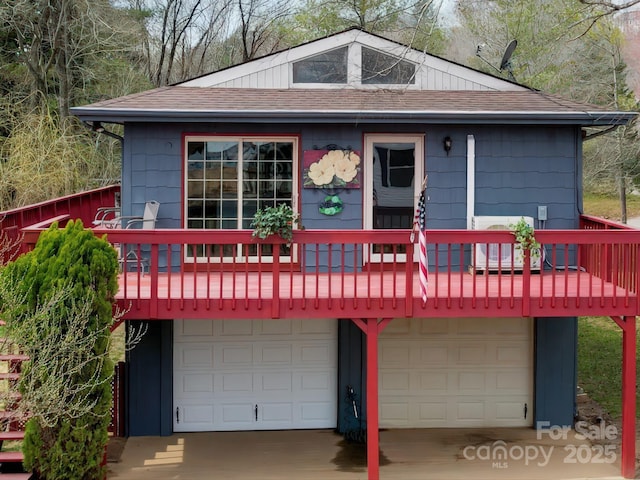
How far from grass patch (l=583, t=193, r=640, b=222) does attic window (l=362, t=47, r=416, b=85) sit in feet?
71.2

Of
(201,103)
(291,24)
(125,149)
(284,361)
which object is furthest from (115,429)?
(291,24)

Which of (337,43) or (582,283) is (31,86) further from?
(582,283)

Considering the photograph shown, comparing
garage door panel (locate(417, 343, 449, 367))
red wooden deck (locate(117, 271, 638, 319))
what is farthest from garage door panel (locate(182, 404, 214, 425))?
garage door panel (locate(417, 343, 449, 367))

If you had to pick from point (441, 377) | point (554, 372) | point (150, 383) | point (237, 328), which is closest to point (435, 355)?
point (441, 377)

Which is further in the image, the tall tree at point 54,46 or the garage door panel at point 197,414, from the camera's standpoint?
the tall tree at point 54,46

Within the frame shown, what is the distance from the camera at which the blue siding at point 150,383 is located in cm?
1042

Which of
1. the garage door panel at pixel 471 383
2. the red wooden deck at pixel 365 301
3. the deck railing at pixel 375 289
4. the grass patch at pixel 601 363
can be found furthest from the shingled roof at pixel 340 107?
the grass patch at pixel 601 363

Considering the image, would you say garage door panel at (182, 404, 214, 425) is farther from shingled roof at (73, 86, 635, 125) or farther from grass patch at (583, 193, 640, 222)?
grass patch at (583, 193, 640, 222)

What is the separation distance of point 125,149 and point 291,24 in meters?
19.5

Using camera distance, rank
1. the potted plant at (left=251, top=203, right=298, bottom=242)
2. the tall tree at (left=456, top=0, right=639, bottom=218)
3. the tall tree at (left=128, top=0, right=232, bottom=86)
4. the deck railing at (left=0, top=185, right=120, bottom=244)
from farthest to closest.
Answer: the tall tree at (left=128, top=0, right=232, bottom=86), the tall tree at (left=456, top=0, right=639, bottom=218), the deck railing at (left=0, top=185, right=120, bottom=244), the potted plant at (left=251, top=203, right=298, bottom=242)

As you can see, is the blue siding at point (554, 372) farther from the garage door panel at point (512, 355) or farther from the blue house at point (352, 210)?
the garage door panel at point (512, 355)

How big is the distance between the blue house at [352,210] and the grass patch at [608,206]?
21.6 metres

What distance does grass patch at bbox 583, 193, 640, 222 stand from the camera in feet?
102

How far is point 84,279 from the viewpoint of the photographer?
7.26 metres
